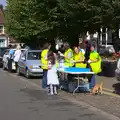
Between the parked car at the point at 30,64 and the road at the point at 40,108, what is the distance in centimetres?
621

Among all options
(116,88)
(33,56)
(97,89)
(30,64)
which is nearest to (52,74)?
(97,89)

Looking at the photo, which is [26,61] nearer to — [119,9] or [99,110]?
[119,9]

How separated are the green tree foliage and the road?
7.93 m

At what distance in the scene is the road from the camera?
9.32m

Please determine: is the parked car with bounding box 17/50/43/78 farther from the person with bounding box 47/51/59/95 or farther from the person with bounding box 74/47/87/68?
the person with bounding box 47/51/59/95

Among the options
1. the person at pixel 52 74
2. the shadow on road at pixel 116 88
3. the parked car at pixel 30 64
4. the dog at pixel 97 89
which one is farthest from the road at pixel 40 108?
the parked car at pixel 30 64

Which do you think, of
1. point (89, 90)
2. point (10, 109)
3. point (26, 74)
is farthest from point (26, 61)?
point (10, 109)

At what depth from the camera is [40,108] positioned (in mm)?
10688

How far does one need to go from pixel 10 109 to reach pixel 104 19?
11473 millimetres

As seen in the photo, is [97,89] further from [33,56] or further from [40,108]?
[33,56]

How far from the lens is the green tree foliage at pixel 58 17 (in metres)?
20.7

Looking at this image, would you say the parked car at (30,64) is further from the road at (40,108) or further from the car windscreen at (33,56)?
the road at (40,108)

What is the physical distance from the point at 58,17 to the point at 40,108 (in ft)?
54.6

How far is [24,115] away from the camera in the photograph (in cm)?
952
